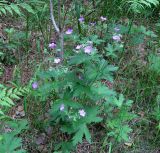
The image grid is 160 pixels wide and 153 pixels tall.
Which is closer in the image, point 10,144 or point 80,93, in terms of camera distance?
point 10,144

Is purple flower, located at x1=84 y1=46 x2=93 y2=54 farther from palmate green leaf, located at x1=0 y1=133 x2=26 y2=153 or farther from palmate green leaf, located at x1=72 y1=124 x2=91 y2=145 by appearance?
palmate green leaf, located at x1=0 y1=133 x2=26 y2=153

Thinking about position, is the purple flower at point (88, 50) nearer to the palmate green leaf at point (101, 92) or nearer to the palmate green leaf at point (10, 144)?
the palmate green leaf at point (101, 92)

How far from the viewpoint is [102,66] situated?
249cm

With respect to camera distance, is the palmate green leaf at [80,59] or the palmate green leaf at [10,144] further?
the palmate green leaf at [80,59]

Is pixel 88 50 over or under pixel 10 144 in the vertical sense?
over

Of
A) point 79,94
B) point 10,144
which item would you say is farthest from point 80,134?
point 10,144

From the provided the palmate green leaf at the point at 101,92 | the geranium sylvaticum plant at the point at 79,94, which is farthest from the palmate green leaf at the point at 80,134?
the palmate green leaf at the point at 101,92

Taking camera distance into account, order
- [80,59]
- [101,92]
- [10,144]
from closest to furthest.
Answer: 1. [10,144]
2. [80,59]
3. [101,92]

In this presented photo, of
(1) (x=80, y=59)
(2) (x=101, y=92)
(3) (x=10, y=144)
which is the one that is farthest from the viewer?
(2) (x=101, y=92)

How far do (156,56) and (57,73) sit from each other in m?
1.35

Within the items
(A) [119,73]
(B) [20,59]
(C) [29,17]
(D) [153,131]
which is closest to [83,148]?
(D) [153,131]

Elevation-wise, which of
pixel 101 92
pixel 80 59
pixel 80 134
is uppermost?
pixel 80 59

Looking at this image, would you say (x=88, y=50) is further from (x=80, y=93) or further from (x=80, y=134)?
(x=80, y=134)

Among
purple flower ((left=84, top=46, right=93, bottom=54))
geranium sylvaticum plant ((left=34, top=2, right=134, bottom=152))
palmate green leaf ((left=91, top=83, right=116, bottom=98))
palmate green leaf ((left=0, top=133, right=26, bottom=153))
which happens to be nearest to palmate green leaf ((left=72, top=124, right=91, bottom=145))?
geranium sylvaticum plant ((left=34, top=2, right=134, bottom=152))
